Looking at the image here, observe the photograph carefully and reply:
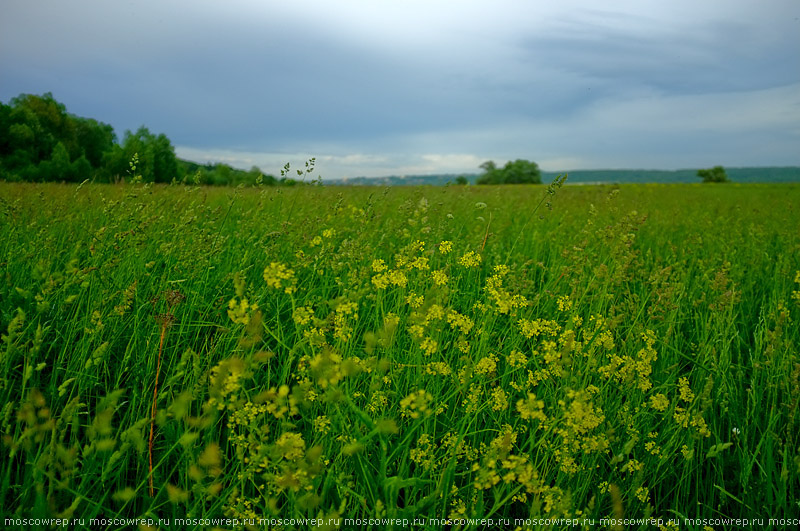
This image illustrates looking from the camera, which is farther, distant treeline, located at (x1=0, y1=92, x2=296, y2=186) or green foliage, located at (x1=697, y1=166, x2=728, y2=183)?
green foliage, located at (x1=697, y1=166, x2=728, y2=183)

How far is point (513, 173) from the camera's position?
6706 centimetres

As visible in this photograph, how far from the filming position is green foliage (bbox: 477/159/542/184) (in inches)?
2525

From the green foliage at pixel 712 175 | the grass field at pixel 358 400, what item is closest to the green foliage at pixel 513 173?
the green foliage at pixel 712 175

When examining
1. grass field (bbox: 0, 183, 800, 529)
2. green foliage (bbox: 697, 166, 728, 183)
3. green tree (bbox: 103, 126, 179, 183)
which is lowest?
grass field (bbox: 0, 183, 800, 529)

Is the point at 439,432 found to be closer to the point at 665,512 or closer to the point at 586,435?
the point at 586,435

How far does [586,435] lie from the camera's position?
1.85 metres

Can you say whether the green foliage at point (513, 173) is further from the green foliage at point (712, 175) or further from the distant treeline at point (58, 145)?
the distant treeline at point (58, 145)

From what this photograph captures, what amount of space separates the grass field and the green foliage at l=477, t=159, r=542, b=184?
60268 mm

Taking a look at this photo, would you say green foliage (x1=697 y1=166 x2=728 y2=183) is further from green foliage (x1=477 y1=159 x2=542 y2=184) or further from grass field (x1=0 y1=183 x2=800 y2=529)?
grass field (x1=0 y1=183 x2=800 y2=529)

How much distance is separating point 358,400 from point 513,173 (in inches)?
2715

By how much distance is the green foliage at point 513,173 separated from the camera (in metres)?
64.1

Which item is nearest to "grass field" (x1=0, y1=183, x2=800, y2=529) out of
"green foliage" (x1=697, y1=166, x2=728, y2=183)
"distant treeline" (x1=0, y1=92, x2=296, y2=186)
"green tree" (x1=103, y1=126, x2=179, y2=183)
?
"green tree" (x1=103, y1=126, x2=179, y2=183)

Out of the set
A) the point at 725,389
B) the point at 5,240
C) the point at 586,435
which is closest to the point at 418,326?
the point at 586,435

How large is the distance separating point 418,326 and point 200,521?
99cm
